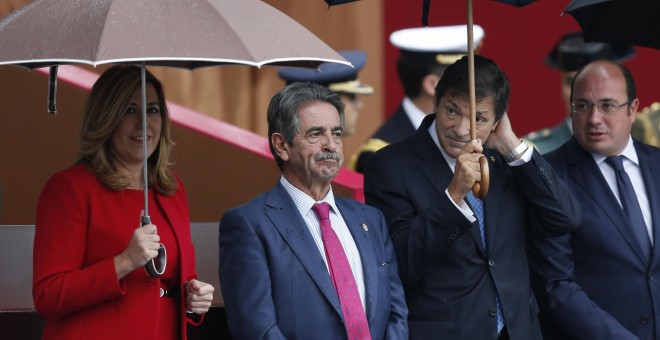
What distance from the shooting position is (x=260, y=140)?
271 inches

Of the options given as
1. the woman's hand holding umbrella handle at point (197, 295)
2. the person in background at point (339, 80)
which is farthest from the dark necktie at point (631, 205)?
the person in background at point (339, 80)

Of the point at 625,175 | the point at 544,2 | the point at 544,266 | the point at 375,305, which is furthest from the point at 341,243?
the point at 544,2

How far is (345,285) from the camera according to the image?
466 centimetres

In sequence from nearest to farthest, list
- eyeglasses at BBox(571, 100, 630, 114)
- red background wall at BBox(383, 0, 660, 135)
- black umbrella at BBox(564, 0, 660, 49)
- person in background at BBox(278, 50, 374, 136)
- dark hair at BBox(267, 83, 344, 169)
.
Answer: dark hair at BBox(267, 83, 344, 169) → eyeglasses at BBox(571, 100, 630, 114) → black umbrella at BBox(564, 0, 660, 49) → person in background at BBox(278, 50, 374, 136) → red background wall at BBox(383, 0, 660, 135)

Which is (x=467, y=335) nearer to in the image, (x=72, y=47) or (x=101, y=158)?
(x=101, y=158)

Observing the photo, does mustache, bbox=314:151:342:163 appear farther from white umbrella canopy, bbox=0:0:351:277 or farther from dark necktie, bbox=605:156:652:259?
dark necktie, bbox=605:156:652:259

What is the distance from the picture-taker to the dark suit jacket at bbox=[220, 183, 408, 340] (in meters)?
4.55

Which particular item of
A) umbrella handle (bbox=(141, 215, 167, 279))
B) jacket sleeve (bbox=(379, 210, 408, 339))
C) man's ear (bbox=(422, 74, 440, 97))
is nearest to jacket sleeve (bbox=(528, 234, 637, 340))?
jacket sleeve (bbox=(379, 210, 408, 339))

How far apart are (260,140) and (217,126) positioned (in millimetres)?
219

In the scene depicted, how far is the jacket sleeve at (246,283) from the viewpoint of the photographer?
4.52 metres

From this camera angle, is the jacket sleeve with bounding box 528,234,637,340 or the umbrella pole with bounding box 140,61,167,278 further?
the jacket sleeve with bounding box 528,234,637,340

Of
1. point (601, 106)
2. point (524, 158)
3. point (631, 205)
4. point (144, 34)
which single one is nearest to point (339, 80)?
point (601, 106)

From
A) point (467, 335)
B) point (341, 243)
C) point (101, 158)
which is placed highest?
point (101, 158)

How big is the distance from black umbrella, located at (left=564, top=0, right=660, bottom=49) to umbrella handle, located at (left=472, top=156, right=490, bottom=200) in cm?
125
